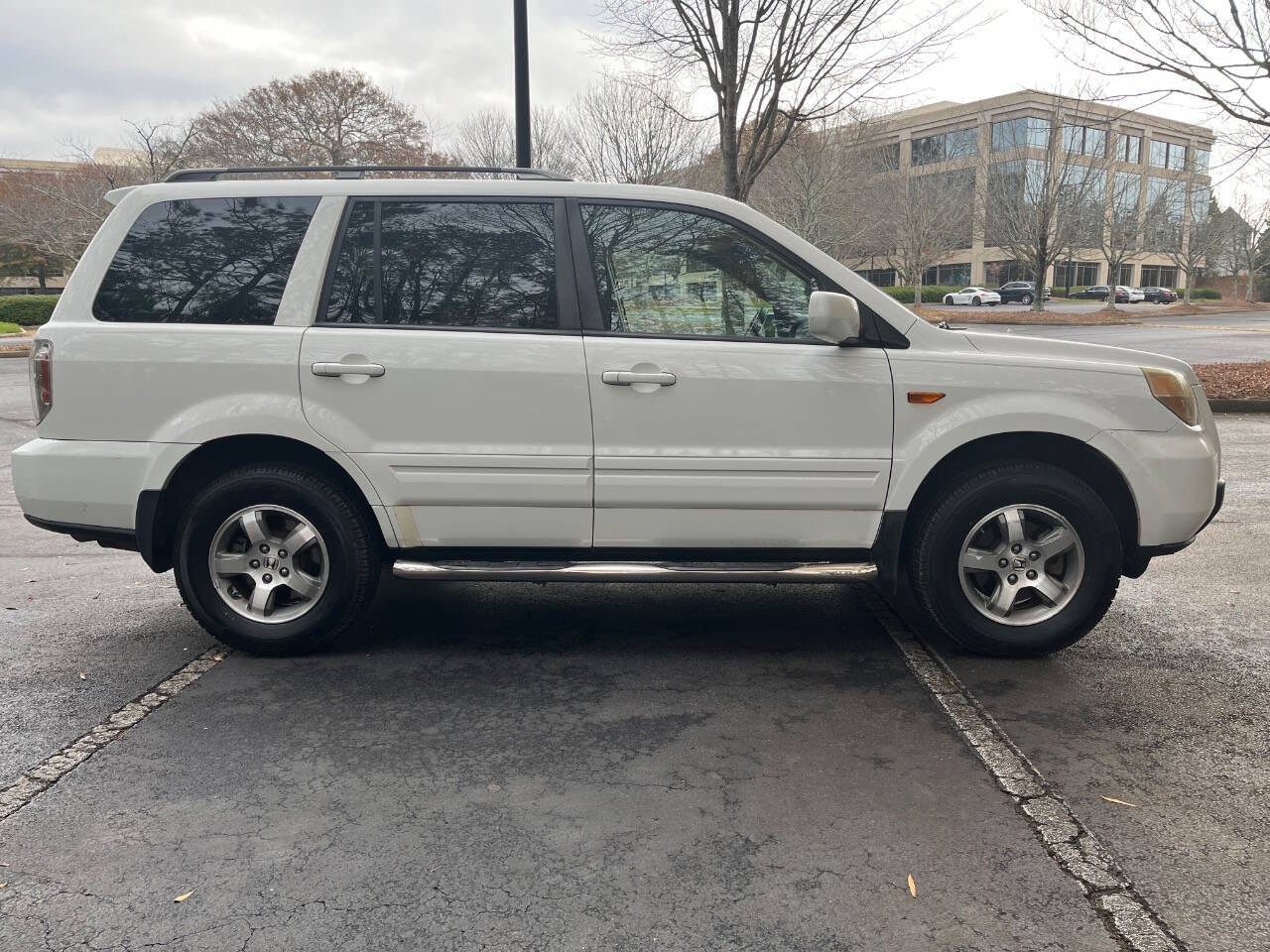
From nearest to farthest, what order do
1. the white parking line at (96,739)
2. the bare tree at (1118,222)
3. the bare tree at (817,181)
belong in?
1. the white parking line at (96,739)
2. the bare tree at (817,181)
3. the bare tree at (1118,222)

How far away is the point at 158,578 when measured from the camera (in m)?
5.66

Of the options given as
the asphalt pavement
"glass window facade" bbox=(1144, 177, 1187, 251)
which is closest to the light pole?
the asphalt pavement

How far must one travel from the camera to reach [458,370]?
396 centimetres

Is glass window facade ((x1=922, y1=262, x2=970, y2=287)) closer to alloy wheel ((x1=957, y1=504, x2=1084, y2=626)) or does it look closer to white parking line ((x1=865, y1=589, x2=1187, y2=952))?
alloy wheel ((x1=957, y1=504, x2=1084, y2=626))

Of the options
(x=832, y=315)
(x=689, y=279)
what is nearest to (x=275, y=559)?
(x=689, y=279)

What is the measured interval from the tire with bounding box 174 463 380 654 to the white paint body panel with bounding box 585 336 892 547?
110 centimetres

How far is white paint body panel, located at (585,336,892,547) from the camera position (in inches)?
156

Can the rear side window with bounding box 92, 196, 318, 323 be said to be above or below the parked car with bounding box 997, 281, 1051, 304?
below

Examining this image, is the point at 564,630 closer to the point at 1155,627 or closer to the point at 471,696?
the point at 471,696

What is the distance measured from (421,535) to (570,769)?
1383 mm

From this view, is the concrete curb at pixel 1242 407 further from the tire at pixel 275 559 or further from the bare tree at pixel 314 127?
the bare tree at pixel 314 127

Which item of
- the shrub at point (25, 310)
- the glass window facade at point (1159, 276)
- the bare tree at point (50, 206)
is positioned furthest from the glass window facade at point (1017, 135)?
the shrub at point (25, 310)

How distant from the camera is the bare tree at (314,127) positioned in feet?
120

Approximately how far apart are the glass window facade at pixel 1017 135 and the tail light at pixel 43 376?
144 ft
